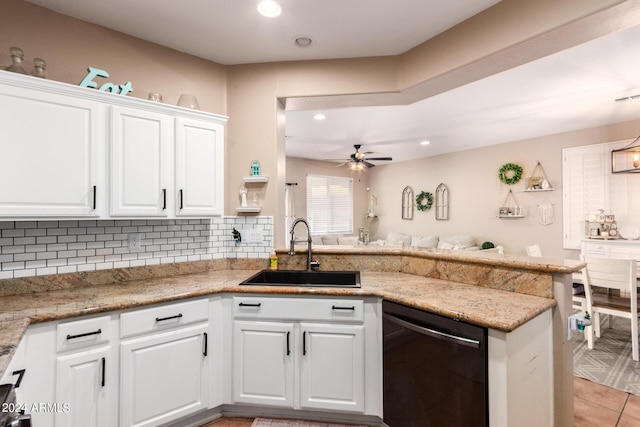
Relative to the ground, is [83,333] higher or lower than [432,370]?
higher

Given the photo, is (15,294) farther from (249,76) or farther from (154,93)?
(249,76)

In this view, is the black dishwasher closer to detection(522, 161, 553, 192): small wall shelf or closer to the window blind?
detection(522, 161, 553, 192): small wall shelf

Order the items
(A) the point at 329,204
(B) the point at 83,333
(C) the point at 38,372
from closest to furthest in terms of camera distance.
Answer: (C) the point at 38,372, (B) the point at 83,333, (A) the point at 329,204

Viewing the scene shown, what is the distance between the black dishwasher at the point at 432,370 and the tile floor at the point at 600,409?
40.5 inches

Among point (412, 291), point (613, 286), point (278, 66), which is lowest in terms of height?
point (613, 286)

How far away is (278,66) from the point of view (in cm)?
265

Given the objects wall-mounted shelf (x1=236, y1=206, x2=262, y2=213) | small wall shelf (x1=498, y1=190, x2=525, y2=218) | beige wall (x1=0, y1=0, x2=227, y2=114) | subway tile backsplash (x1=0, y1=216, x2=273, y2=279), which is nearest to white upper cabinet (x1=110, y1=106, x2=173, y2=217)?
subway tile backsplash (x1=0, y1=216, x2=273, y2=279)

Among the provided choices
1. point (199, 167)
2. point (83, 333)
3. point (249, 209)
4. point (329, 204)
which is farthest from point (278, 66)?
point (329, 204)

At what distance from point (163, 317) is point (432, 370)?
1.52 m

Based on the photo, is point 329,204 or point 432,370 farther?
point 329,204

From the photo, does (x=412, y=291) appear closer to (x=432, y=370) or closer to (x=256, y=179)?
(x=432, y=370)

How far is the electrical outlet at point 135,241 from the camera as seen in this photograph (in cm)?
221


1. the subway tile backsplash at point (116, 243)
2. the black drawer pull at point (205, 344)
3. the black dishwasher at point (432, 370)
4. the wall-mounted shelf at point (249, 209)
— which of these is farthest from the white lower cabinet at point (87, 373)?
the black dishwasher at point (432, 370)

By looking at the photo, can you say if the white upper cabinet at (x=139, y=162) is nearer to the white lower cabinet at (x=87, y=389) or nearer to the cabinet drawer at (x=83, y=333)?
the cabinet drawer at (x=83, y=333)
